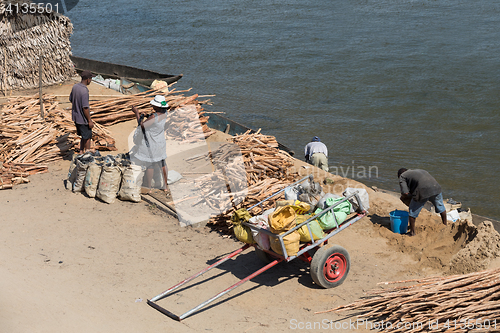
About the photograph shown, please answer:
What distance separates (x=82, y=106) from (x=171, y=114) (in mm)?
3226

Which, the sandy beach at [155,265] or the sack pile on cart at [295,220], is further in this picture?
the sack pile on cart at [295,220]

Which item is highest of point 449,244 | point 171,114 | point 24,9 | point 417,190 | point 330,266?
point 24,9

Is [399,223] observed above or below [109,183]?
below

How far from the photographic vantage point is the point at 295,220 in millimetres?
6008

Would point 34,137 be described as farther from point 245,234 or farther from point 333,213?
point 333,213

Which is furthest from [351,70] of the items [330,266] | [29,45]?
[330,266]

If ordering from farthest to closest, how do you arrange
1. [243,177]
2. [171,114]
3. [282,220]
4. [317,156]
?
[171,114] → [317,156] → [243,177] → [282,220]

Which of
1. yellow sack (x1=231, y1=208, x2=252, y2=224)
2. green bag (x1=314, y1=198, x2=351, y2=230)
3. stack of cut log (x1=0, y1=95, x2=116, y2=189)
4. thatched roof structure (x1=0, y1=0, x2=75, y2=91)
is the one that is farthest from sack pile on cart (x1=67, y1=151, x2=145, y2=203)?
thatched roof structure (x1=0, y1=0, x2=75, y2=91)

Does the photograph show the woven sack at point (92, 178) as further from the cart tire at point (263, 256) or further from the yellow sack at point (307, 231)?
the yellow sack at point (307, 231)

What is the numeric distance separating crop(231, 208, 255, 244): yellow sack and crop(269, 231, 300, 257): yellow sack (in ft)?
1.47

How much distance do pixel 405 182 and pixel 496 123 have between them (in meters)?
11.9

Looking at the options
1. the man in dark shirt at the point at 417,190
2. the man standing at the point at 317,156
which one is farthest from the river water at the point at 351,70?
the man in dark shirt at the point at 417,190

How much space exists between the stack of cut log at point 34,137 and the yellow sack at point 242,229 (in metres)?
5.28

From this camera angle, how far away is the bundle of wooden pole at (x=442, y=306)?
472 centimetres
